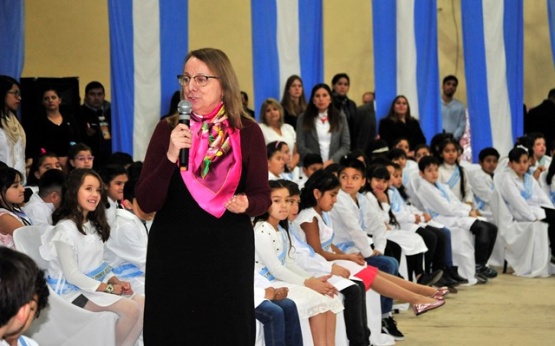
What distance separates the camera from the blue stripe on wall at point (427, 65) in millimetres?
10234

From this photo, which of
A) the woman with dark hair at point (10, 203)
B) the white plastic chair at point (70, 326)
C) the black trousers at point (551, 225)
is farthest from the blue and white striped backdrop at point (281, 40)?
the white plastic chair at point (70, 326)

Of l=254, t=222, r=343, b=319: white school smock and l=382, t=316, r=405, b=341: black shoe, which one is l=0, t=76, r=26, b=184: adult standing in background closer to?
l=254, t=222, r=343, b=319: white school smock

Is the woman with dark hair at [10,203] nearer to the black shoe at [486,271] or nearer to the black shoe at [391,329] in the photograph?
the black shoe at [391,329]

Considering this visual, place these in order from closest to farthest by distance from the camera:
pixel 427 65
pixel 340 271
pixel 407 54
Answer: pixel 340 271 < pixel 407 54 < pixel 427 65

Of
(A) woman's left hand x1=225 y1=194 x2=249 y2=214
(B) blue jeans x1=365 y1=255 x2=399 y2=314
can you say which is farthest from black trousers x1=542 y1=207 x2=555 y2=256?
(A) woman's left hand x1=225 y1=194 x2=249 y2=214

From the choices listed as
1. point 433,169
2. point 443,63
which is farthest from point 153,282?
point 443,63

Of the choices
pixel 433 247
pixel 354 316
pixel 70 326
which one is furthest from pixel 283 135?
pixel 70 326

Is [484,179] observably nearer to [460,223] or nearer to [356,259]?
[460,223]

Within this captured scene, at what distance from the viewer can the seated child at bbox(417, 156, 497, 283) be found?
29.3 ft

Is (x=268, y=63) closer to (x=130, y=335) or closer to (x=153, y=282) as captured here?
(x=130, y=335)

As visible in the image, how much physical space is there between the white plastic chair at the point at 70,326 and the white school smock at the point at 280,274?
1000mm

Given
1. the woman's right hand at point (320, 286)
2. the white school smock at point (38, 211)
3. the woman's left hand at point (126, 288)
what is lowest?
the woman's right hand at point (320, 286)

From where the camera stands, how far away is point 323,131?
932 cm

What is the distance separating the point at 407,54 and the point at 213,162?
701 centimetres
